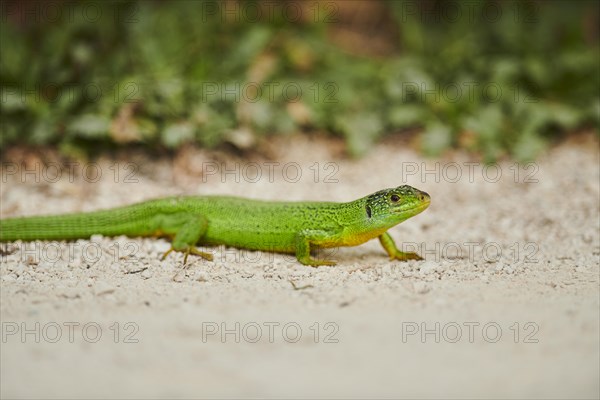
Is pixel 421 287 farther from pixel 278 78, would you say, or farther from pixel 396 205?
pixel 278 78

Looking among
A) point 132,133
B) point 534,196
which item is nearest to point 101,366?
point 132,133

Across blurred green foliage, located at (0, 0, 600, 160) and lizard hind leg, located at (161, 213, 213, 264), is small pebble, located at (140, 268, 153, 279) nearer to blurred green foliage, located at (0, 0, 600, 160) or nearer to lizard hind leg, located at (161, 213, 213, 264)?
lizard hind leg, located at (161, 213, 213, 264)

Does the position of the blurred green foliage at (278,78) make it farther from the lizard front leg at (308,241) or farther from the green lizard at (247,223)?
the lizard front leg at (308,241)

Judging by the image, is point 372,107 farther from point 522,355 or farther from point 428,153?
point 522,355

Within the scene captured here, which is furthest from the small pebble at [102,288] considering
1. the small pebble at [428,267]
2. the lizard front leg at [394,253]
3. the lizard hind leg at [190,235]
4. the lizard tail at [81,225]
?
the small pebble at [428,267]

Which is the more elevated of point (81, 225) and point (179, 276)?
point (81, 225)

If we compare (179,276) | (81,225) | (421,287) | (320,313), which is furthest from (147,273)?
(421,287)

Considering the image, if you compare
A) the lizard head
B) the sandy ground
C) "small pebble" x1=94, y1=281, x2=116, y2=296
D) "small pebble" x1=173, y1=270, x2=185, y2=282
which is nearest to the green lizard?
the lizard head
